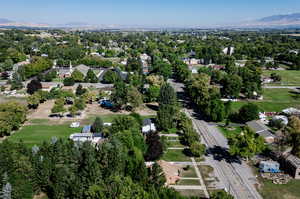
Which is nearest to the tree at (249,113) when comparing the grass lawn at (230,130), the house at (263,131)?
the house at (263,131)

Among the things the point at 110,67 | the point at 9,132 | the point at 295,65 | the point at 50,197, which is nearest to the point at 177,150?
the point at 50,197

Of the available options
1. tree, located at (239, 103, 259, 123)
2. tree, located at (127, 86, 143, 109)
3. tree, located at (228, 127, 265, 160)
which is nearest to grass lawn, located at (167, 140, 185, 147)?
tree, located at (228, 127, 265, 160)

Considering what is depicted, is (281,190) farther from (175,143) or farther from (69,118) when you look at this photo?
(69,118)

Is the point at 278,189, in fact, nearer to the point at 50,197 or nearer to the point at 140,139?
the point at 140,139

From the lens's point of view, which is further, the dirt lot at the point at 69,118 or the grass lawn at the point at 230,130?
the dirt lot at the point at 69,118

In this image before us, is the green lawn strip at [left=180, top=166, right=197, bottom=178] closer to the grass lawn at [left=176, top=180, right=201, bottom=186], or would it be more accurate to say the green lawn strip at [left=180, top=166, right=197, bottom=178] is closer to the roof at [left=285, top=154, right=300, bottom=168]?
the grass lawn at [left=176, top=180, right=201, bottom=186]

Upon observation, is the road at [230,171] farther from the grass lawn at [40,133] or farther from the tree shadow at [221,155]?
the grass lawn at [40,133]
